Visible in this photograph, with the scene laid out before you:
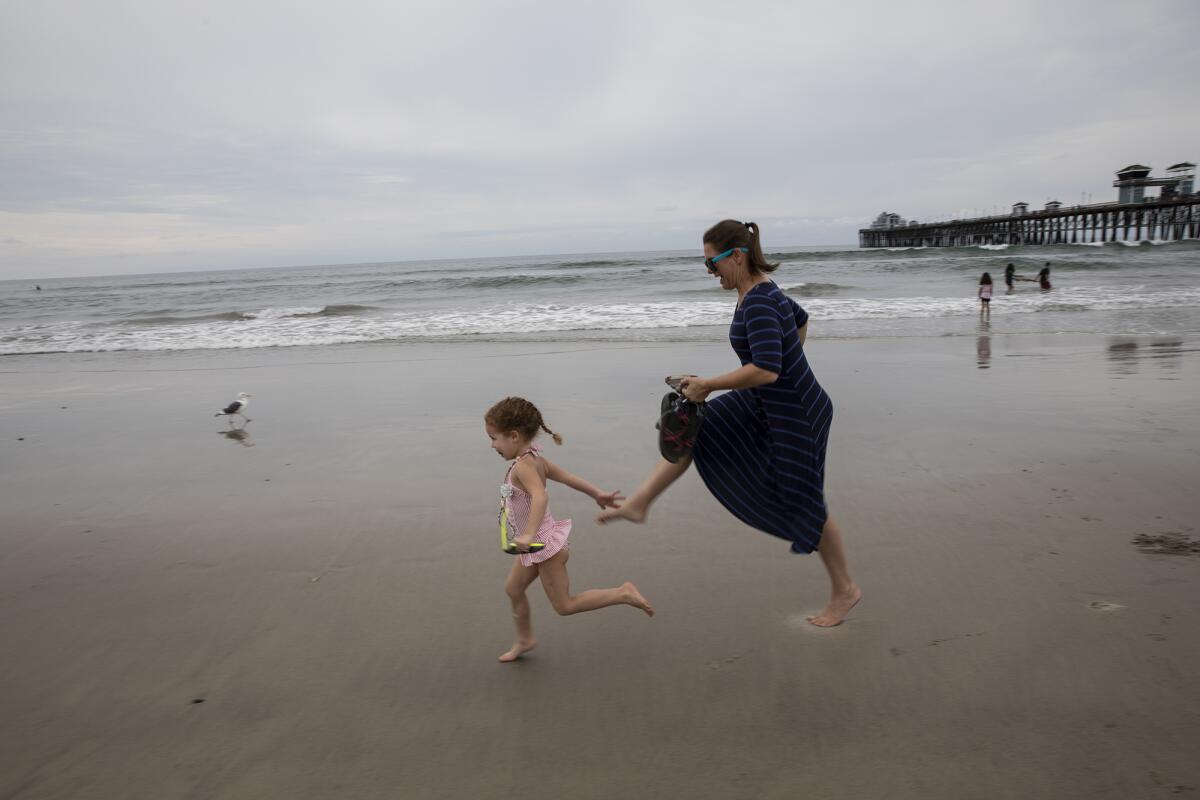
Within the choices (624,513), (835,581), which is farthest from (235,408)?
(835,581)

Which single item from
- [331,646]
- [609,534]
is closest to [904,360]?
[609,534]

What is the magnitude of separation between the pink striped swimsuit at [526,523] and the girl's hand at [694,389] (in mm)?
626

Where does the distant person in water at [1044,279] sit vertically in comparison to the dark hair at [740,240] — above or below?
below

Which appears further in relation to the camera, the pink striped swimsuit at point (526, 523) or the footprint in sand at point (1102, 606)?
the footprint in sand at point (1102, 606)

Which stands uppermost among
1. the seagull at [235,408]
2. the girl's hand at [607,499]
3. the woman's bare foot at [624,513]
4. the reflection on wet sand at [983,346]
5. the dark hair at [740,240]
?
the dark hair at [740,240]

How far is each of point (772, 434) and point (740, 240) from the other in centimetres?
78

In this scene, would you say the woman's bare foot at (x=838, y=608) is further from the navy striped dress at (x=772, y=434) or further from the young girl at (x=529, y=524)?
the young girl at (x=529, y=524)

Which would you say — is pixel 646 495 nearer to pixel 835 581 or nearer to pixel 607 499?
pixel 607 499

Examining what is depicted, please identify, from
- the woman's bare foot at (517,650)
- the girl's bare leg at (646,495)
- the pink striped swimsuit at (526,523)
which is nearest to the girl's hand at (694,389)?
the girl's bare leg at (646,495)

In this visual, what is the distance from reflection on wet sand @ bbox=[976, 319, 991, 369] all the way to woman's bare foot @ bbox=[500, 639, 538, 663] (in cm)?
776

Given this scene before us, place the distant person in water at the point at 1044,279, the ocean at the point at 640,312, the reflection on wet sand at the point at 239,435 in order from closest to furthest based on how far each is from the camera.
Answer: the reflection on wet sand at the point at 239,435 < the ocean at the point at 640,312 < the distant person in water at the point at 1044,279

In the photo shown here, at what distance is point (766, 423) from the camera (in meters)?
2.97

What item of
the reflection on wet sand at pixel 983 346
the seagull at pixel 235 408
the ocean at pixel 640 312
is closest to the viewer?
the seagull at pixel 235 408

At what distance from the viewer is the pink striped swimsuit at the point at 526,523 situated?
108 inches
